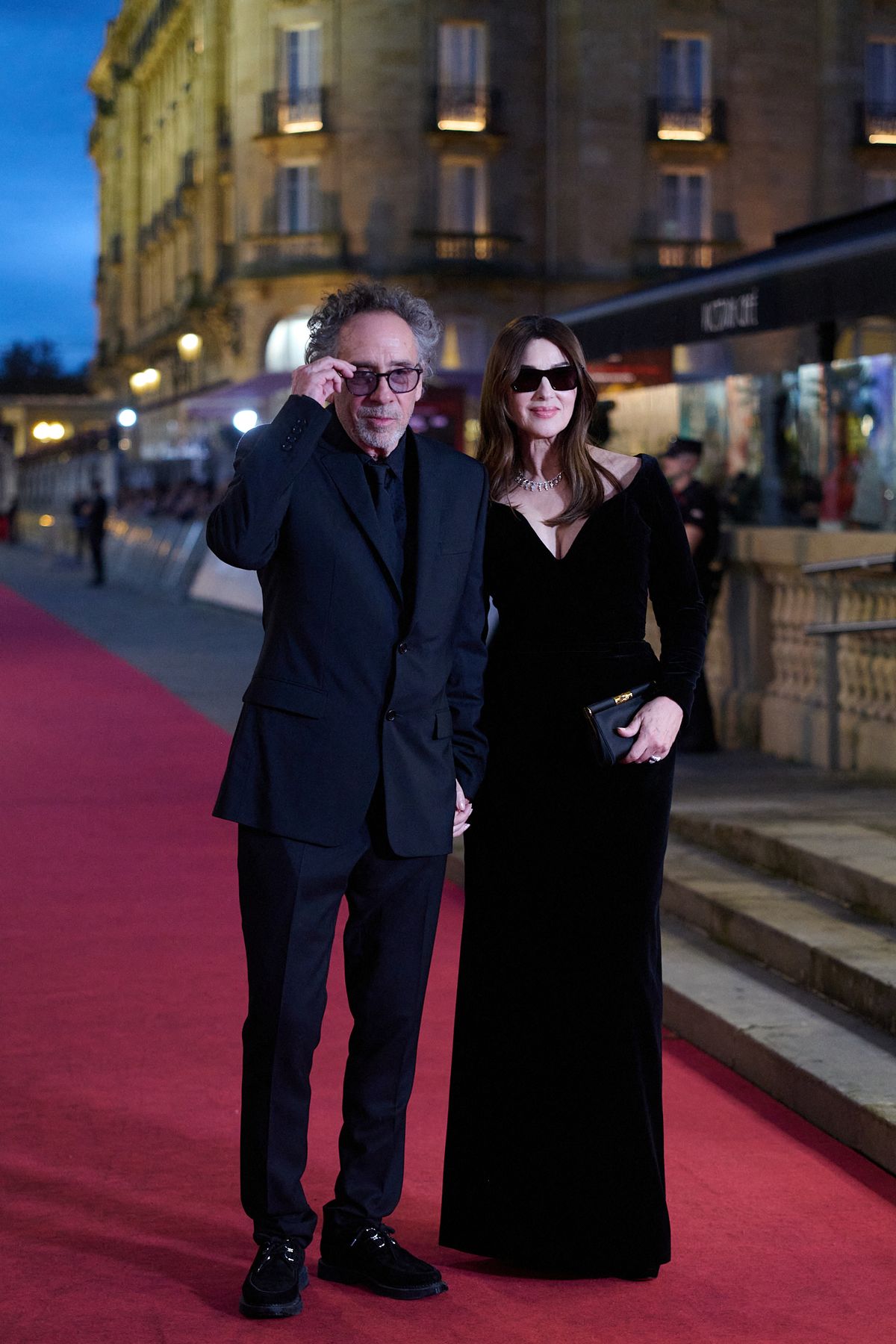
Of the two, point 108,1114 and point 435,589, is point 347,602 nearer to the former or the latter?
point 435,589

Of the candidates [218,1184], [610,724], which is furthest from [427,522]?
[218,1184]

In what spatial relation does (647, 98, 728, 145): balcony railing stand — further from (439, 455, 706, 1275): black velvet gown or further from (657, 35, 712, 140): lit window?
(439, 455, 706, 1275): black velvet gown

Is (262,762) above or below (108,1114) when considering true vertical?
above

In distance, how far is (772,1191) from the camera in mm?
4574

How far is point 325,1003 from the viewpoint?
3.81 m

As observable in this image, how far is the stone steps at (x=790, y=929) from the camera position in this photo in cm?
567

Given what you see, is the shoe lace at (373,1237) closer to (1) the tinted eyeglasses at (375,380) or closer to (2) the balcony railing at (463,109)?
(1) the tinted eyeglasses at (375,380)

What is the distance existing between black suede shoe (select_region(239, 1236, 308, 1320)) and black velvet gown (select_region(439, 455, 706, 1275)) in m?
0.43

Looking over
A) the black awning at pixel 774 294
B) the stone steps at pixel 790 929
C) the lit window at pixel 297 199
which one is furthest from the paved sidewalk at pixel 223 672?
the lit window at pixel 297 199

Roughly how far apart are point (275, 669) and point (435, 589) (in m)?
0.34

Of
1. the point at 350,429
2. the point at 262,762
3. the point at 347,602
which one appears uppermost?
the point at 350,429

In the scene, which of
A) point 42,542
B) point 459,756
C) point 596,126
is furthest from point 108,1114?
point 42,542

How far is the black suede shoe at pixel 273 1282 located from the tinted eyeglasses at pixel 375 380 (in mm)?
1603

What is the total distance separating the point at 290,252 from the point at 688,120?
31.5 feet
